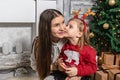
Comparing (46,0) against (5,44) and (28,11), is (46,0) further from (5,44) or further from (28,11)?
(5,44)

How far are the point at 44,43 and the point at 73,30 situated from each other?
0.26m

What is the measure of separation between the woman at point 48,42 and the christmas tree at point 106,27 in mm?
673

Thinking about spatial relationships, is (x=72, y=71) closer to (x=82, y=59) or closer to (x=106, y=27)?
(x=82, y=59)

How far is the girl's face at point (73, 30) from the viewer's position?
1.71 metres

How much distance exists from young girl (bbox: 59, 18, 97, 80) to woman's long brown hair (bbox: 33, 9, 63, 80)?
0.15 m

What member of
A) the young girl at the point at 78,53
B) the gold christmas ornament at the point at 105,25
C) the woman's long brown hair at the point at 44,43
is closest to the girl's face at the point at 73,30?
the young girl at the point at 78,53

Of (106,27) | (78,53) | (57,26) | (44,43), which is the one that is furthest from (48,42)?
(106,27)

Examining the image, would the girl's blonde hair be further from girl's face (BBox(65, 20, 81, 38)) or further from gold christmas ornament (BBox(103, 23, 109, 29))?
gold christmas ornament (BBox(103, 23, 109, 29))

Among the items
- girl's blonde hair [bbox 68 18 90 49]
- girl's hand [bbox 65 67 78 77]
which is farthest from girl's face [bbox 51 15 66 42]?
girl's hand [bbox 65 67 78 77]

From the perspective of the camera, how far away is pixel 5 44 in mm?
2443

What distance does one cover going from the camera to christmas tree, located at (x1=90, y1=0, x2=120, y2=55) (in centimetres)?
232

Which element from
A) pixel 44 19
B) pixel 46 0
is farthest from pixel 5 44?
pixel 44 19

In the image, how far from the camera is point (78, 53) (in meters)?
1.71

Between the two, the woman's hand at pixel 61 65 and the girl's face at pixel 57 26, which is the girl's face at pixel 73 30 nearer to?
the girl's face at pixel 57 26
